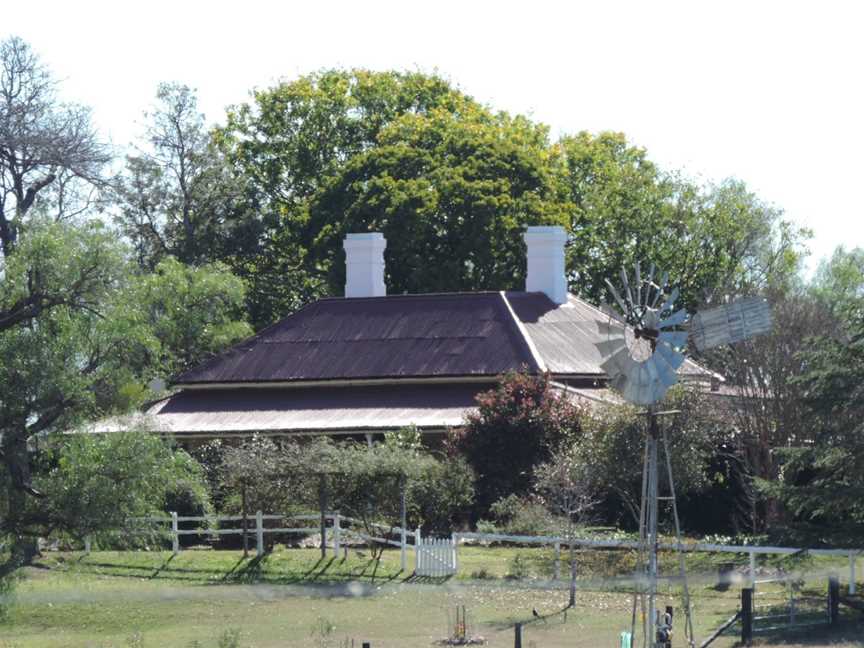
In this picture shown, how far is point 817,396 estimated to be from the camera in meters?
25.6

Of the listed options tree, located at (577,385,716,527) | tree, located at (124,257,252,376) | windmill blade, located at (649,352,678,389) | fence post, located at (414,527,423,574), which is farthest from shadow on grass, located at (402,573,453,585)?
tree, located at (124,257,252,376)

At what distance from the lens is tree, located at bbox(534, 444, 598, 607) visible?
3096cm

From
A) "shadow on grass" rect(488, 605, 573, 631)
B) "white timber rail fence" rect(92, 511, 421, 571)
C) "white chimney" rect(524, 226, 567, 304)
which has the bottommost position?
"shadow on grass" rect(488, 605, 573, 631)

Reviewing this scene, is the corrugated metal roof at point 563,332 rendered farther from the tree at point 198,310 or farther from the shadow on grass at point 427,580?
the shadow on grass at point 427,580

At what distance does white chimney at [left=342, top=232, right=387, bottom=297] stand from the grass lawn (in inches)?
654

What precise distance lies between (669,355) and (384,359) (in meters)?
24.1

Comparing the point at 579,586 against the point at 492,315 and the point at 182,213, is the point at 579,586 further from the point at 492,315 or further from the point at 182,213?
the point at 182,213

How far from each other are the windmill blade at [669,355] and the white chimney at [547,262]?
2649cm

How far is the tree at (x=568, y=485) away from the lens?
3096cm

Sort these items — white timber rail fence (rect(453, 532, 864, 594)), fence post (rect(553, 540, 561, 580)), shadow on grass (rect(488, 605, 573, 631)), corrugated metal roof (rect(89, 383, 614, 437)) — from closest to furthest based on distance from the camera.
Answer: shadow on grass (rect(488, 605, 573, 631)), white timber rail fence (rect(453, 532, 864, 594)), fence post (rect(553, 540, 561, 580)), corrugated metal roof (rect(89, 383, 614, 437))

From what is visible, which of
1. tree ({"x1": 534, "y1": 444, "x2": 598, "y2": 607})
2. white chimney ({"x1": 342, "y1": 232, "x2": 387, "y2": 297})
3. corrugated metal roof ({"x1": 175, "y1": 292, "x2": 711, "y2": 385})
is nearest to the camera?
tree ({"x1": 534, "y1": 444, "x2": 598, "y2": 607})

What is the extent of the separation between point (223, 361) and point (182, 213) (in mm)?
16214

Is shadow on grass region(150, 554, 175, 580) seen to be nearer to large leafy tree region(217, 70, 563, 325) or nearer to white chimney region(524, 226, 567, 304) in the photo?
white chimney region(524, 226, 567, 304)

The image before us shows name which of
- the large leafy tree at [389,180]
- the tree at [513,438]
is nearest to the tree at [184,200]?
the large leafy tree at [389,180]
